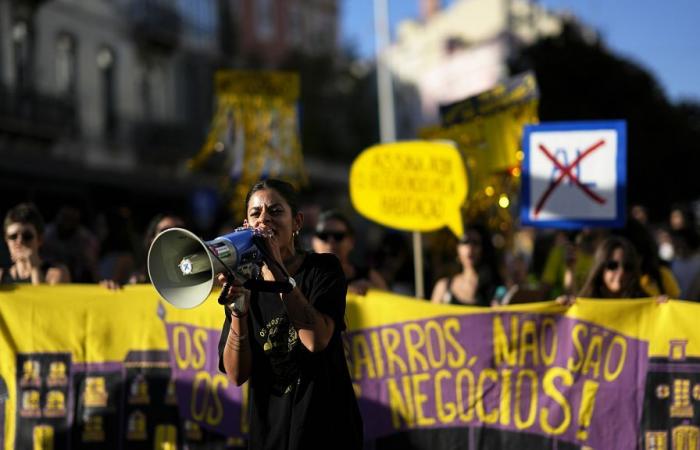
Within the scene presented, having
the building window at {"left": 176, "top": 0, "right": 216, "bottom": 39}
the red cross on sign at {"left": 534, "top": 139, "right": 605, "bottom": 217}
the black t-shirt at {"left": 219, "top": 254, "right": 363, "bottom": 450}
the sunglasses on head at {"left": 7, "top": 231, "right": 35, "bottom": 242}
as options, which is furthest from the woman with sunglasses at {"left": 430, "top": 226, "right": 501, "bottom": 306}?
the building window at {"left": 176, "top": 0, "right": 216, "bottom": 39}

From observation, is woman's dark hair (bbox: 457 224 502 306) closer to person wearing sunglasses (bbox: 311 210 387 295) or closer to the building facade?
person wearing sunglasses (bbox: 311 210 387 295)

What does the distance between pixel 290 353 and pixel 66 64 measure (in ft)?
67.4

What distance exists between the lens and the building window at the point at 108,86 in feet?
75.0

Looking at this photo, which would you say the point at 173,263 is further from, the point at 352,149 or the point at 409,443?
the point at 352,149

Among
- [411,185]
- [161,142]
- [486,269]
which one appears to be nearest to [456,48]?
[161,142]

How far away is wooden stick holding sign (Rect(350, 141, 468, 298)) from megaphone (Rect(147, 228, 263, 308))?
370 centimetres

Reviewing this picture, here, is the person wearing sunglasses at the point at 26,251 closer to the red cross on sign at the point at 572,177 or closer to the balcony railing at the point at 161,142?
the red cross on sign at the point at 572,177

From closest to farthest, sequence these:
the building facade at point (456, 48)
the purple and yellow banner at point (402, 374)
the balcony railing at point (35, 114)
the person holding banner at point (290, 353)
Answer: the person holding banner at point (290, 353)
the purple and yellow banner at point (402, 374)
the balcony railing at point (35, 114)
the building facade at point (456, 48)

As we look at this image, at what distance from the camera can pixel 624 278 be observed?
5.11m

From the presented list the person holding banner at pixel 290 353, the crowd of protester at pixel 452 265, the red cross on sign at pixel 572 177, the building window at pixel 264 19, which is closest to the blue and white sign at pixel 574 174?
the red cross on sign at pixel 572 177

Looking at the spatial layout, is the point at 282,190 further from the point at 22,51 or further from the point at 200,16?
the point at 200,16

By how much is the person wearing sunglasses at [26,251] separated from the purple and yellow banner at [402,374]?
149 mm

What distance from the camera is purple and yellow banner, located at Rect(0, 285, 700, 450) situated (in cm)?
466

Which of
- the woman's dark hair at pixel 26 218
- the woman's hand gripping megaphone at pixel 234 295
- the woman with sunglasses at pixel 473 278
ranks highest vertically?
the woman's dark hair at pixel 26 218
